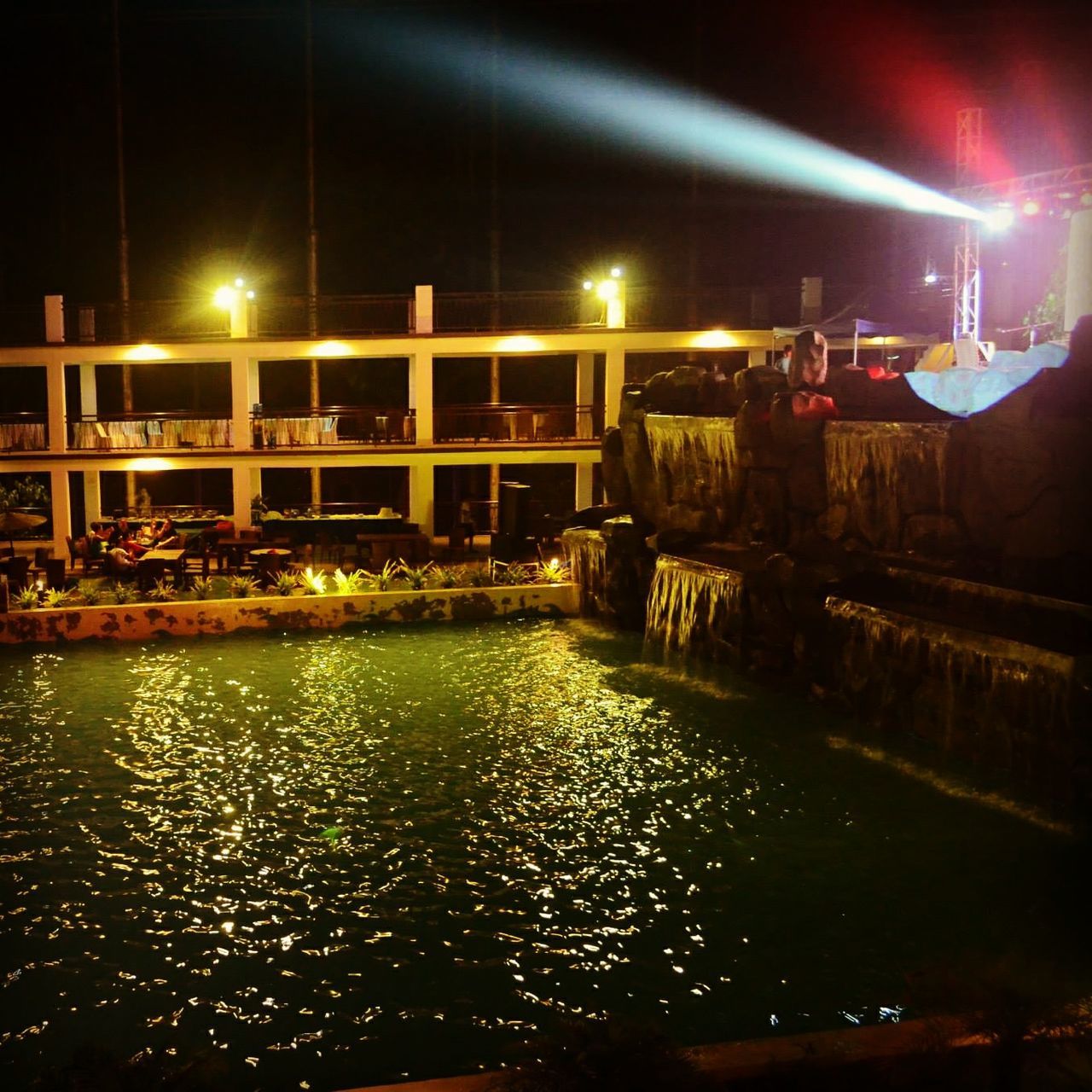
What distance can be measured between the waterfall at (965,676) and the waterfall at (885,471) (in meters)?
1.76

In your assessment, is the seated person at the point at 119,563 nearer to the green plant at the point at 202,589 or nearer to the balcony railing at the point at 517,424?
the green plant at the point at 202,589

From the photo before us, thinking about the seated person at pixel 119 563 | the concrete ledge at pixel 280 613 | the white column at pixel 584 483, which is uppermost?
the white column at pixel 584 483

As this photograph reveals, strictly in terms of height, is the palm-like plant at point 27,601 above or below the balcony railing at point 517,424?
below

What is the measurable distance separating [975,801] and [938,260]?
24814 mm

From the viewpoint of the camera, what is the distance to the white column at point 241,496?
25438 mm

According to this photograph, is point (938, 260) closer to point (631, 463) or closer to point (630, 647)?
point (631, 463)

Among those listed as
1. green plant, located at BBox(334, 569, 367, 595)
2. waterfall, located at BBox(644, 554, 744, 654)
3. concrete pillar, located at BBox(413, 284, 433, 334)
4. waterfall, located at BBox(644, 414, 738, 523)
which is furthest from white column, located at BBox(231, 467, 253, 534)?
waterfall, located at BBox(644, 554, 744, 654)

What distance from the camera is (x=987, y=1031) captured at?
4.57 meters

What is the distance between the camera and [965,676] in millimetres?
11156

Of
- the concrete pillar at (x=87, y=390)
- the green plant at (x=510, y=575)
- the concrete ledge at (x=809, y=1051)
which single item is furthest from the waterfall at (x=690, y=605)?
the concrete pillar at (x=87, y=390)

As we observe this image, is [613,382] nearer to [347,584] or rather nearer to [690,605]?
[347,584]

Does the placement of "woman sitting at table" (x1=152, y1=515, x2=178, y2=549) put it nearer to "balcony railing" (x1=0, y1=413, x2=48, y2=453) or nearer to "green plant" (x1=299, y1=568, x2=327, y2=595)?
"green plant" (x1=299, y1=568, x2=327, y2=595)

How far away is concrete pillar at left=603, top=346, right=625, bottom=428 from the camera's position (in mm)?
26391

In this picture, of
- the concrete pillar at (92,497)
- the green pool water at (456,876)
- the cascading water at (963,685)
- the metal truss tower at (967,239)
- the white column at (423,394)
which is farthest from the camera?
the concrete pillar at (92,497)
